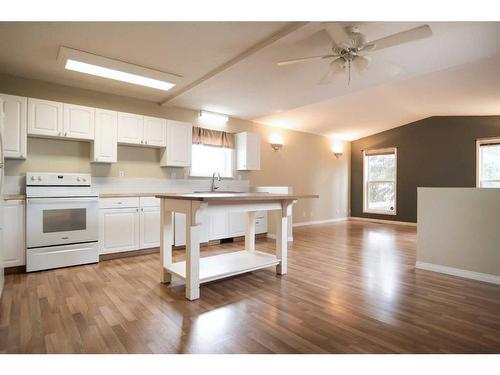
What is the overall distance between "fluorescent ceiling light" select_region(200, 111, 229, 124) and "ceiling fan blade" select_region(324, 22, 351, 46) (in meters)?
3.16

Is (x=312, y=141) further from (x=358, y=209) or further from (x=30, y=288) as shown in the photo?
(x=30, y=288)

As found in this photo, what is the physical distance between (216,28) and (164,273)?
7.77ft

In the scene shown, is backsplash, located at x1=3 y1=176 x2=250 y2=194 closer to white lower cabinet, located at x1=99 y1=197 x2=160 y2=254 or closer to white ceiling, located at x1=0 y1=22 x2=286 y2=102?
white lower cabinet, located at x1=99 y1=197 x2=160 y2=254

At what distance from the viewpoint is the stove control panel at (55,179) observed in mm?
3285

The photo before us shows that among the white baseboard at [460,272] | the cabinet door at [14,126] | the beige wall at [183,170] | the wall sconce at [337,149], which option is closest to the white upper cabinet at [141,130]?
the beige wall at [183,170]

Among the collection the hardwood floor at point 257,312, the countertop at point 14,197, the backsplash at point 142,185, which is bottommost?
the hardwood floor at point 257,312

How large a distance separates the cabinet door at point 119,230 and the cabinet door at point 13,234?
80 centimetres

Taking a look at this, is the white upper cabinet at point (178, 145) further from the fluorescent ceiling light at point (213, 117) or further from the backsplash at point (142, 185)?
the fluorescent ceiling light at point (213, 117)

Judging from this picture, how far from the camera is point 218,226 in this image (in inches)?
191

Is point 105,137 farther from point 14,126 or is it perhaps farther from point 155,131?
point 14,126

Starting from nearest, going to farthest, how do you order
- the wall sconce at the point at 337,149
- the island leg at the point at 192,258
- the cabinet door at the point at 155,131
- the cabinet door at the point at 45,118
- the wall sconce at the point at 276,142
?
the island leg at the point at 192,258, the cabinet door at the point at 45,118, the cabinet door at the point at 155,131, the wall sconce at the point at 276,142, the wall sconce at the point at 337,149

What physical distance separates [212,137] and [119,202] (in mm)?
2188

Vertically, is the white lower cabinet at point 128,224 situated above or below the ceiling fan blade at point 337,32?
below

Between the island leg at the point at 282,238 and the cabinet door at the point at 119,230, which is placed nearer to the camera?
the island leg at the point at 282,238
